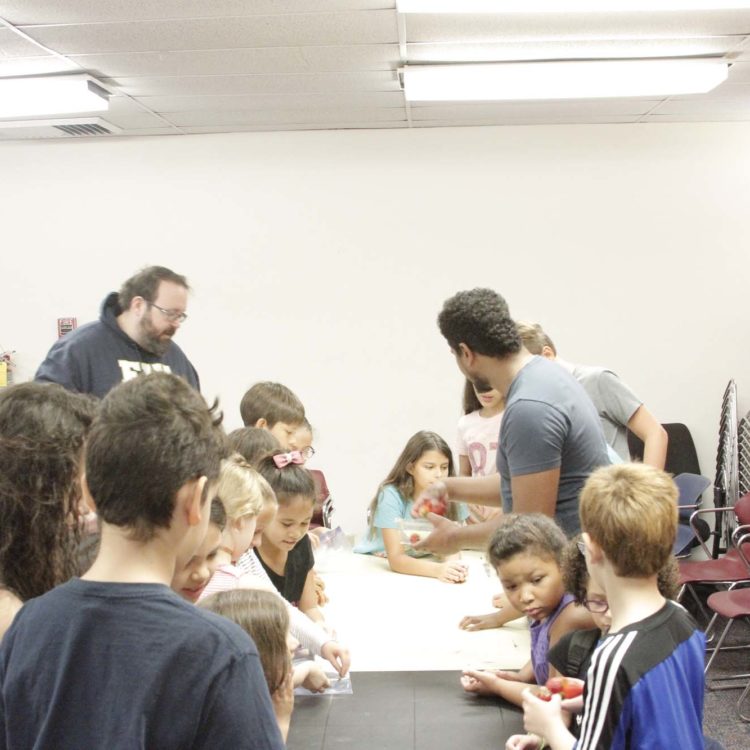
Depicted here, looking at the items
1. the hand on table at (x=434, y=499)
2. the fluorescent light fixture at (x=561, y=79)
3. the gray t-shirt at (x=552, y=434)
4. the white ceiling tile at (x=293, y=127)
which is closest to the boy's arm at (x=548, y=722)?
the gray t-shirt at (x=552, y=434)

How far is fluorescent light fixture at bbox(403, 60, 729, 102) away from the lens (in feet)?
13.9

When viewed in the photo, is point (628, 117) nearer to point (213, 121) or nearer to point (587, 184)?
point (587, 184)

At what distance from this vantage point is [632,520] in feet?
5.43

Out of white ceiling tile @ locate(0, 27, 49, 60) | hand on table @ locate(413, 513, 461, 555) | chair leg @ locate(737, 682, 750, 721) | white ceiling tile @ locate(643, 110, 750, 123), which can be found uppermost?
white ceiling tile @ locate(0, 27, 49, 60)

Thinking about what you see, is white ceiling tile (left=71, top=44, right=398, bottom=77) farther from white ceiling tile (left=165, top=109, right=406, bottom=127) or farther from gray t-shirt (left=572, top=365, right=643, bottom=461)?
gray t-shirt (left=572, top=365, right=643, bottom=461)

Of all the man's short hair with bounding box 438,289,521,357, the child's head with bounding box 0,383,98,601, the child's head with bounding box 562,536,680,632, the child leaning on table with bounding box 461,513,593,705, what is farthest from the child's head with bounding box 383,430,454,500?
the child's head with bounding box 0,383,98,601

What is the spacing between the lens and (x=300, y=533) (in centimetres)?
256

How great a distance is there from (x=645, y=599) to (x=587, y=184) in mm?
4344

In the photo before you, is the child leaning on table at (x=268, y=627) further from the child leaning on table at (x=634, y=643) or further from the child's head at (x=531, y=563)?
the child's head at (x=531, y=563)

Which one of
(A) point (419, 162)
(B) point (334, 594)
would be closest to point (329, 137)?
(A) point (419, 162)

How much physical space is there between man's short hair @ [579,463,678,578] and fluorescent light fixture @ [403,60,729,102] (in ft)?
9.70

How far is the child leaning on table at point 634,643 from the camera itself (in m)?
1.51

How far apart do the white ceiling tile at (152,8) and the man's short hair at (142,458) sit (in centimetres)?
260

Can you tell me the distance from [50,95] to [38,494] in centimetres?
368
